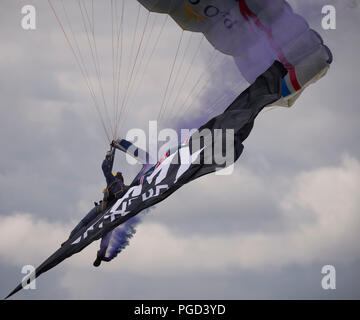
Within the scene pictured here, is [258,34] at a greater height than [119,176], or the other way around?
[258,34]

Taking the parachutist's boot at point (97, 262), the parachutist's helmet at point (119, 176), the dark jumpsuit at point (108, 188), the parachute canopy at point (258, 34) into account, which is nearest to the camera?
the parachute canopy at point (258, 34)

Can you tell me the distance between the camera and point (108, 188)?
61.0 feet

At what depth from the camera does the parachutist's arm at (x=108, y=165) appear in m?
Answer: 18.5

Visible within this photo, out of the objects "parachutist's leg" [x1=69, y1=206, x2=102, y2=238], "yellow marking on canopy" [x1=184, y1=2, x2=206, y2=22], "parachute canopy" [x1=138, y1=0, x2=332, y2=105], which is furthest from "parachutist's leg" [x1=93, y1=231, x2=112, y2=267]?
"yellow marking on canopy" [x1=184, y1=2, x2=206, y2=22]

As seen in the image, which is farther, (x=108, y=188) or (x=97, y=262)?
(x=97, y=262)

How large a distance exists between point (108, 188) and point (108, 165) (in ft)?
2.03

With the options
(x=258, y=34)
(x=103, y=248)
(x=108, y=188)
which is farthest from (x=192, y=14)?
(x=103, y=248)

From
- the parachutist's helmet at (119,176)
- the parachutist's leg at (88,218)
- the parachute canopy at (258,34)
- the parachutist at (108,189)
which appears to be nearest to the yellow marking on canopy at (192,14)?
the parachute canopy at (258,34)

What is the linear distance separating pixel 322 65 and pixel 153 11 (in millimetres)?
5067

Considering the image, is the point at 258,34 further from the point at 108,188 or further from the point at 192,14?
the point at 108,188

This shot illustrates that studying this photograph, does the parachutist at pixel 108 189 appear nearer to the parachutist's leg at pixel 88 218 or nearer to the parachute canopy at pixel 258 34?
the parachutist's leg at pixel 88 218

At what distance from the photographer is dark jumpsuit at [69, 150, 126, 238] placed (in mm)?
18500

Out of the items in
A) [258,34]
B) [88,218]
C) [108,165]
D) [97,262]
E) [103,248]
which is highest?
[258,34]
